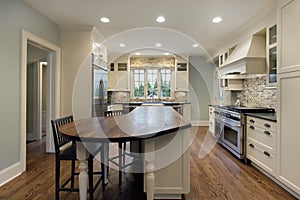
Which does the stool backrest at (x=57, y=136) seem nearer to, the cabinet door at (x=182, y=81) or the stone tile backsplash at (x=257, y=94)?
the stone tile backsplash at (x=257, y=94)

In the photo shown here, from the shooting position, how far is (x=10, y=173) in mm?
2924

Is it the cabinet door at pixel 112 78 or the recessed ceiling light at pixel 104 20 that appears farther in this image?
the cabinet door at pixel 112 78

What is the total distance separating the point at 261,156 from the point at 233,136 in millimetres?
943

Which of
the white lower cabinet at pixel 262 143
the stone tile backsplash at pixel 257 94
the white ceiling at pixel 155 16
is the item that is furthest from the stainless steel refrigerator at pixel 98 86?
the stone tile backsplash at pixel 257 94

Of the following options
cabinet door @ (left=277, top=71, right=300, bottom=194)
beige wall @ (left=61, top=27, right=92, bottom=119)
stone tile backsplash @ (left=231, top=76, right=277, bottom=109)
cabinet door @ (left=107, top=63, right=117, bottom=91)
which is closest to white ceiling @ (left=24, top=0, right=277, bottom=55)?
beige wall @ (left=61, top=27, right=92, bottom=119)

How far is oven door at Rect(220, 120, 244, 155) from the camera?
378 centimetres

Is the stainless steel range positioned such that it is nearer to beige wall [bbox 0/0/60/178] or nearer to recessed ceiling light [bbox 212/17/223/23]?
recessed ceiling light [bbox 212/17/223/23]

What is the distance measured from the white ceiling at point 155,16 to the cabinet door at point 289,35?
749 millimetres

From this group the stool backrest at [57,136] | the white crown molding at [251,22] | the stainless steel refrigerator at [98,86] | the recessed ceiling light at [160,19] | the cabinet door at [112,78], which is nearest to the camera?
the stool backrest at [57,136]

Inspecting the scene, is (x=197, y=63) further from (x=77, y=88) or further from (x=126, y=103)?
(x=77, y=88)

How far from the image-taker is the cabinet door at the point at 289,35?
2.40 metres

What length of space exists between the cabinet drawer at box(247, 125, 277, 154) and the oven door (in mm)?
205

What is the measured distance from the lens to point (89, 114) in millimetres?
4441

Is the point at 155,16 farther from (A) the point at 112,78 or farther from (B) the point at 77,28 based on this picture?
(A) the point at 112,78
